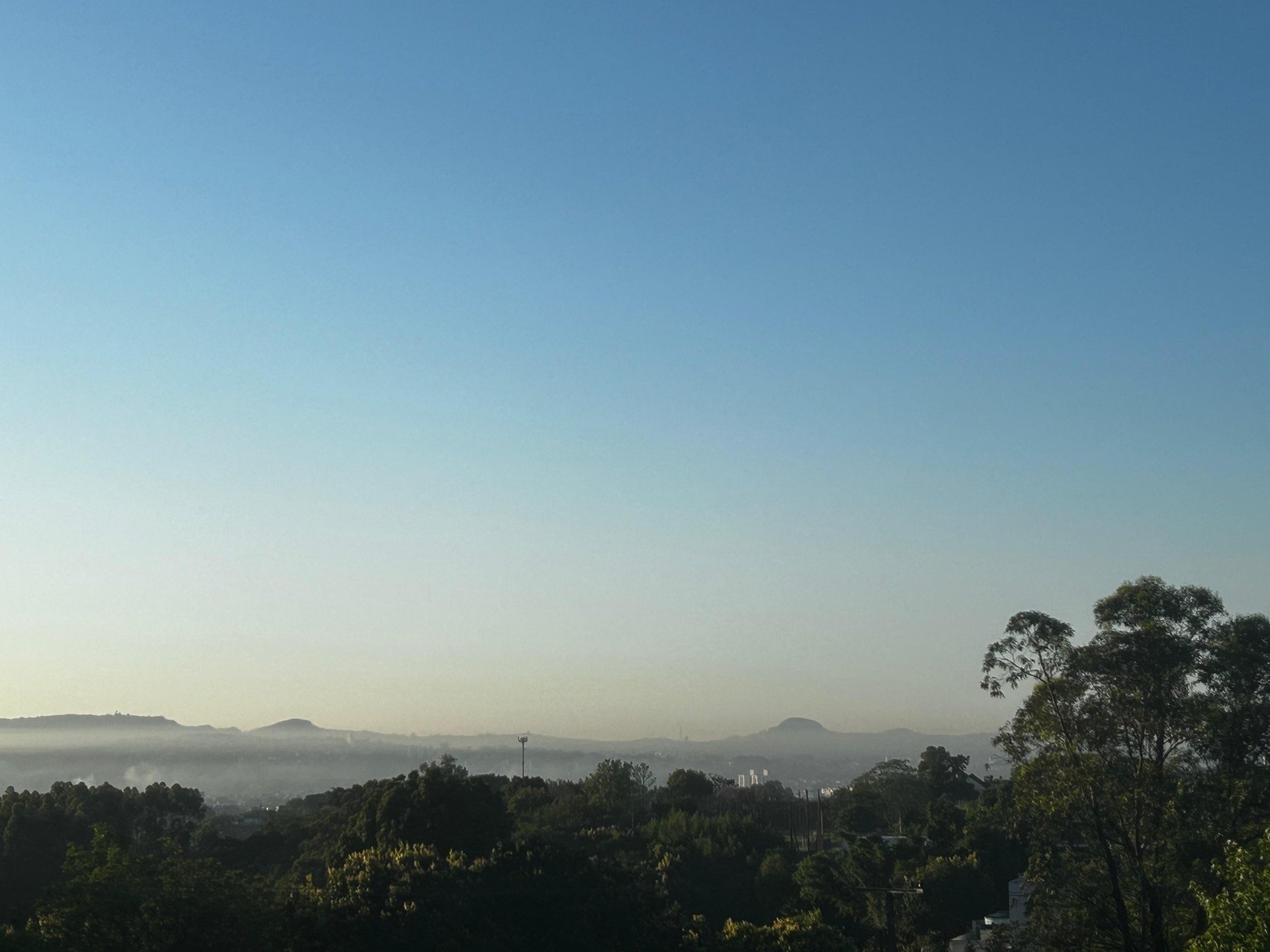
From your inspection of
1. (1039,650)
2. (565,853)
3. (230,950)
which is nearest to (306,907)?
(230,950)

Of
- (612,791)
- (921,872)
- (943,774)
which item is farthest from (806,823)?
(921,872)

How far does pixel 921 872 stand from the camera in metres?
55.3

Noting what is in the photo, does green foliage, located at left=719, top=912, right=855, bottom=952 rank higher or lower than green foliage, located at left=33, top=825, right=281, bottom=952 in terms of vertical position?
lower

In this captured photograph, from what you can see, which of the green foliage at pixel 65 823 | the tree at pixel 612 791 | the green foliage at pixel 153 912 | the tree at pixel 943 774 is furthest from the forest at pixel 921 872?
the tree at pixel 943 774

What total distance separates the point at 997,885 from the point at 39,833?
2059 inches

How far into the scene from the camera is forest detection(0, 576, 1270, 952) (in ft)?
79.2

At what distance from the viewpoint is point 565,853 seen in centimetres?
2858

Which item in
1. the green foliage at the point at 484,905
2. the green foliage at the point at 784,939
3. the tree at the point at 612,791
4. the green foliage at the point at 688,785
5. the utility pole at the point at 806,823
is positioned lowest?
the utility pole at the point at 806,823

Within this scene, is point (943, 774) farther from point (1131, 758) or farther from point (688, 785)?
point (1131, 758)

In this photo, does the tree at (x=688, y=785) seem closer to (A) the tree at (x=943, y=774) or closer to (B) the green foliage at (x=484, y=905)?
(A) the tree at (x=943, y=774)

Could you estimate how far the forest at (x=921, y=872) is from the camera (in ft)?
79.2

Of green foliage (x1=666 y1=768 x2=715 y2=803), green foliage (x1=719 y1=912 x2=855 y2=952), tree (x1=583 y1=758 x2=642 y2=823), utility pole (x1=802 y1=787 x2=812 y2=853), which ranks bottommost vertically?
utility pole (x1=802 y1=787 x2=812 y2=853)

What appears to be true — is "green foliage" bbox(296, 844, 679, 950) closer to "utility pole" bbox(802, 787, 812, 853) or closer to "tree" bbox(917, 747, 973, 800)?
"utility pole" bbox(802, 787, 812, 853)

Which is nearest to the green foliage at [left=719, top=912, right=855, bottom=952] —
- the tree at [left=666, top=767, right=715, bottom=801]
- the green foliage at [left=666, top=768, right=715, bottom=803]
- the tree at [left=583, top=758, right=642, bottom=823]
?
the tree at [left=583, top=758, right=642, bottom=823]
